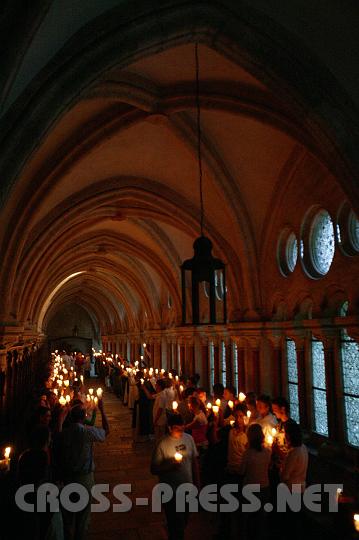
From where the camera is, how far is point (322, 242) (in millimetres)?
9109

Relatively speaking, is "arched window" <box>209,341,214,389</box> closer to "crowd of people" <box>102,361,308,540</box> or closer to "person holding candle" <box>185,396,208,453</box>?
"crowd of people" <box>102,361,308,540</box>

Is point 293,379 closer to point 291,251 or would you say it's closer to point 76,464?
point 291,251

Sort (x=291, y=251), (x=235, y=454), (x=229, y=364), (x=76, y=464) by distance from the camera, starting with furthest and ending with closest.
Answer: (x=229, y=364) → (x=291, y=251) → (x=235, y=454) → (x=76, y=464)

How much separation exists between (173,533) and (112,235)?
14.7 meters

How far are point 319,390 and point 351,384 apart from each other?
4.02 feet

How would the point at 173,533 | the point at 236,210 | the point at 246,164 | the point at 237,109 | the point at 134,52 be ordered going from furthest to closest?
1. the point at 236,210
2. the point at 246,164
3. the point at 237,109
4. the point at 134,52
5. the point at 173,533

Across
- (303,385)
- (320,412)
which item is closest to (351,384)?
(320,412)

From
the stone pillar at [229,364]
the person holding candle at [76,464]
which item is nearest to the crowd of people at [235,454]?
the person holding candle at [76,464]

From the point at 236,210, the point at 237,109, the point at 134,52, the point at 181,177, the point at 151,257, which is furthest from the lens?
the point at 151,257

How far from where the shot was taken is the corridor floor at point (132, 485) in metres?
5.98

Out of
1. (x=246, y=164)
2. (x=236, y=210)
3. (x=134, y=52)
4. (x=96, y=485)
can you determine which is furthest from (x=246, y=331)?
(x=134, y=52)

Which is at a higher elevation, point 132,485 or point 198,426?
point 198,426

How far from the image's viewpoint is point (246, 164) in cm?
1000

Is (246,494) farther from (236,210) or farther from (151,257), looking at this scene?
(151,257)
